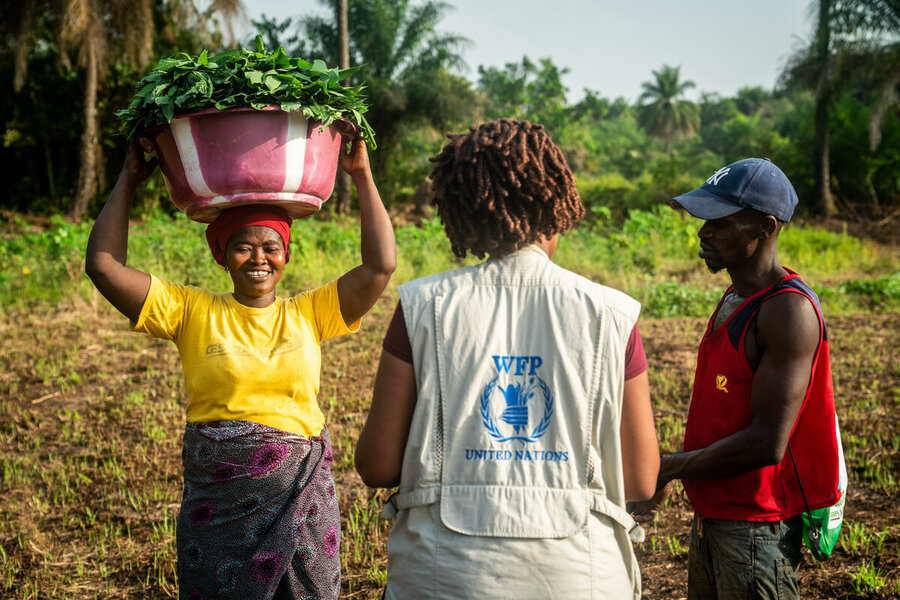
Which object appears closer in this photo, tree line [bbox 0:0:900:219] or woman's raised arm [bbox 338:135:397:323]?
woman's raised arm [bbox 338:135:397:323]

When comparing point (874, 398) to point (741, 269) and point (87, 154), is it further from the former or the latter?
point (87, 154)

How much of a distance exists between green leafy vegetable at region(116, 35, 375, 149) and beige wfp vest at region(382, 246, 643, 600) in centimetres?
82

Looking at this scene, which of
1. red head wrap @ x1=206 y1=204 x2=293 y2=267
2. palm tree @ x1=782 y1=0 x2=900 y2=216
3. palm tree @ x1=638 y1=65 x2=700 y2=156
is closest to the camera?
red head wrap @ x1=206 y1=204 x2=293 y2=267

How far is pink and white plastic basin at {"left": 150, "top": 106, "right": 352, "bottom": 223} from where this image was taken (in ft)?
6.79

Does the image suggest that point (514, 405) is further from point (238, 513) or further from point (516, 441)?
point (238, 513)

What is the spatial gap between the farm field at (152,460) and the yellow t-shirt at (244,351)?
1270mm

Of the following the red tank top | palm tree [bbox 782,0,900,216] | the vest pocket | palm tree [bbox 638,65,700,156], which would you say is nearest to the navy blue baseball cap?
the red tank top

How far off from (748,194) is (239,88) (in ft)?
4.63

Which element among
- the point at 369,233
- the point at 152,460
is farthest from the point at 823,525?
the point at 152,460

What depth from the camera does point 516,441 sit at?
1.53m

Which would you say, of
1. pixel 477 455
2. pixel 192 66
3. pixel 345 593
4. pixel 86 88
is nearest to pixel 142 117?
pixel 192 66

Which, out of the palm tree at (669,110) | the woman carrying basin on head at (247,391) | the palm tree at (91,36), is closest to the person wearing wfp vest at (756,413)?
the woman carrying basin on head at (247,391)

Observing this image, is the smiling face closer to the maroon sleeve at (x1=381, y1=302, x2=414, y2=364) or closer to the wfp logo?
the maroon sleeve at (x1=381, y1=302, x2=414, y2=364)

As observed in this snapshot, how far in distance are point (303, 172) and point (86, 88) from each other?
18521mm
